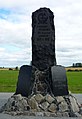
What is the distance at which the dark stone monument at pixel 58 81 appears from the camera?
40.3ft

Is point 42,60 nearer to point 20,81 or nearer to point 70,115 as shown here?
point 20,81

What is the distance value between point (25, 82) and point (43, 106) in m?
1.29

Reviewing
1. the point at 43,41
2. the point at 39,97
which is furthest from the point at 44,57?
the point at 39,97

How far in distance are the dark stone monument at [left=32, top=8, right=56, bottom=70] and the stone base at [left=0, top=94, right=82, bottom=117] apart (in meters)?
1.29

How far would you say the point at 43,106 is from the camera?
11750mm

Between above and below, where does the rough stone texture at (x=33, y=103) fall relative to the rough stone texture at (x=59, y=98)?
below

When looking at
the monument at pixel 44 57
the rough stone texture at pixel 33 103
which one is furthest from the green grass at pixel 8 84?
the rough stone texture at pixel 33 103

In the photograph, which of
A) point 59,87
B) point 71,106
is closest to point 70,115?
point 71,106

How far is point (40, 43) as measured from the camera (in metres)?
12.6

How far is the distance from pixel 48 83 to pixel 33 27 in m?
2.08

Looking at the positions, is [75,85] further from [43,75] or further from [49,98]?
[49,98]

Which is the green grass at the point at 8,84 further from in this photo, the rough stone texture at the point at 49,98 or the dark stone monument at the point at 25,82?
the rough stone texture at the point at 49,98

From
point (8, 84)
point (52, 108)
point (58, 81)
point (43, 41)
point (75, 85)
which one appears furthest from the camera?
Result: point (8, 84)

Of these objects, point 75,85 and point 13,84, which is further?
point 13,84
